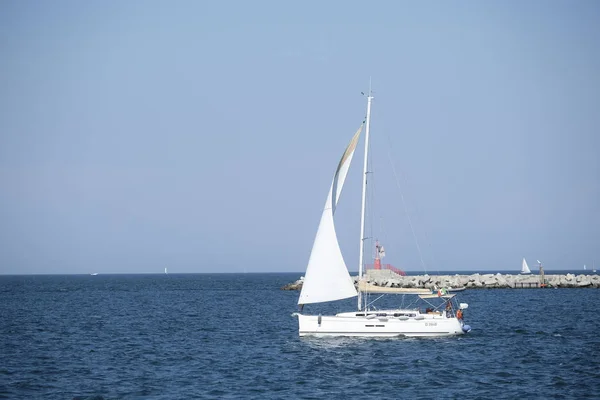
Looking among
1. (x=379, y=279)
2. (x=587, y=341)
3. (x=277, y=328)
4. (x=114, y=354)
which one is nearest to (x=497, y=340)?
(x=587, y=341)

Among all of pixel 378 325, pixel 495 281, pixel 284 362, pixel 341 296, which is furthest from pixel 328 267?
pixel 495 281

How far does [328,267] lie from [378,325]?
4268 millimetres

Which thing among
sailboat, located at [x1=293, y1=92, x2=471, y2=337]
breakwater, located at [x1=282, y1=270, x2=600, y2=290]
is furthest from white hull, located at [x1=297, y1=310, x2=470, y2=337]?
breakwater, located at [x1=282, y1=270, x2=600, y2=290]

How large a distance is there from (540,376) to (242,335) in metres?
21.6

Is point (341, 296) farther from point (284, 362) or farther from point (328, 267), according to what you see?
point (284, 362)

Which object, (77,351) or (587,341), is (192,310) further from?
(587,341)

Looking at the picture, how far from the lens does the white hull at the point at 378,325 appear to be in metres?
42.1

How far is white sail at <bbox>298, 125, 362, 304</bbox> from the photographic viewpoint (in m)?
43.2

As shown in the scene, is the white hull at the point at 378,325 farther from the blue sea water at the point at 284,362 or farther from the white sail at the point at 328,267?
the white sail at the point at 328,267

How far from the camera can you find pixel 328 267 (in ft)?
143

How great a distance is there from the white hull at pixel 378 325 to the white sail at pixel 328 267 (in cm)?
123

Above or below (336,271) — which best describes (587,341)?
below

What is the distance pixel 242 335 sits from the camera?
49469 millimetres

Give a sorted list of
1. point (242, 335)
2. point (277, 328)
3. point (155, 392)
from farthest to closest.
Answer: point (277, 328) → point (242, 335) → point (155, 392)
